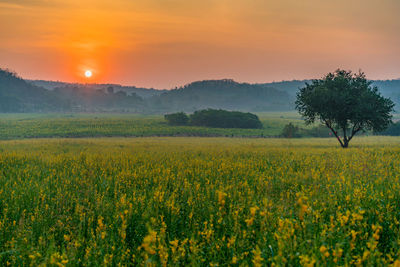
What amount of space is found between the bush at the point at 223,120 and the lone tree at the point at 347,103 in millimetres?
71967

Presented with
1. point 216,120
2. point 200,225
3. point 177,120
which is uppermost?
point 216,120

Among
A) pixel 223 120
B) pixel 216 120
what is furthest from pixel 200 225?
pixel 216 120

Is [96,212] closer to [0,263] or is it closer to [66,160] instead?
[0,263]

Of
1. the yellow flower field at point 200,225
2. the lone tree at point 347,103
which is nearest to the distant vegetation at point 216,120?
the lone tree at point 347,103

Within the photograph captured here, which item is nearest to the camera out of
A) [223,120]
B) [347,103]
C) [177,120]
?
[347,103]

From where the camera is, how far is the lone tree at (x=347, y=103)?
3177 cm

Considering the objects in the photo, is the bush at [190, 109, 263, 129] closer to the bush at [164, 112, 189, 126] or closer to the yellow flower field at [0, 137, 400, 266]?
the bush at [164, 112, 189, 126]

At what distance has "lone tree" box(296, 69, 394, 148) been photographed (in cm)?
3177

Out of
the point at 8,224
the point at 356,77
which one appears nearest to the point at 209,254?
the point at 8,224

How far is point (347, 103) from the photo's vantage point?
3167 cm

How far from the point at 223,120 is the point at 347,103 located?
248 ft

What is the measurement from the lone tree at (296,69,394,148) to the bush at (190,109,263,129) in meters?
72.0

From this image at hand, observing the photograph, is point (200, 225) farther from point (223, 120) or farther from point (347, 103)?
point (223, 120)

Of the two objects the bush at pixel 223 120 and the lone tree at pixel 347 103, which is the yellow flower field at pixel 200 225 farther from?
the bush at pixel 223 120
